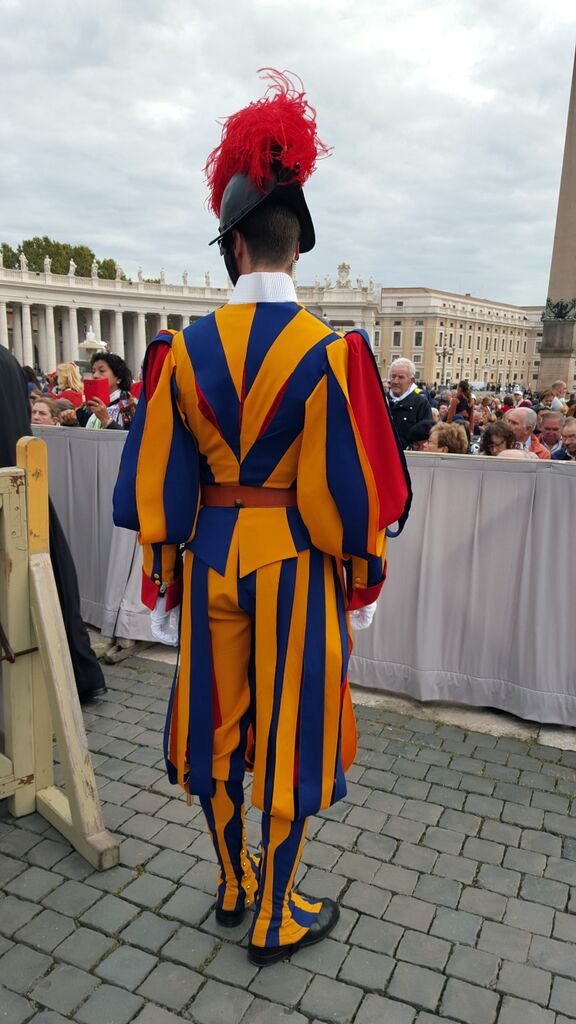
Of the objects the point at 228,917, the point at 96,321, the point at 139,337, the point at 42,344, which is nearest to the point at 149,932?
the point at 228,917

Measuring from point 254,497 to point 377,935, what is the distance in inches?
60.0

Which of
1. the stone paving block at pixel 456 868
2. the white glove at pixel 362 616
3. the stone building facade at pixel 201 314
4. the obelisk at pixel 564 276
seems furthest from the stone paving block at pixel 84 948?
the stone building facade at pixel 201 314

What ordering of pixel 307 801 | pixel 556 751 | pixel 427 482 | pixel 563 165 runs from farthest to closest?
pixel 563 165 < pixel 427 482 < pixel 556 751 < pixel 307 801

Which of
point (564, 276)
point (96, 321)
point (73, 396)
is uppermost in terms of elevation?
point (96, 321)

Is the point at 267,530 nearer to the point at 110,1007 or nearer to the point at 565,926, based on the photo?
the point at 110,1007

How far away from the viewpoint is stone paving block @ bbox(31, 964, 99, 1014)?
7.07 ft

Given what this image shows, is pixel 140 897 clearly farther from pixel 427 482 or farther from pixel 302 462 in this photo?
pixel 427 482

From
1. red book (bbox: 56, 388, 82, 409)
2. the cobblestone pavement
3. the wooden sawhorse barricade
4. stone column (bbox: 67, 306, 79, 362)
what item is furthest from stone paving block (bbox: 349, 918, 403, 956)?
stone column (bbox: 67, 306, 79, 362)

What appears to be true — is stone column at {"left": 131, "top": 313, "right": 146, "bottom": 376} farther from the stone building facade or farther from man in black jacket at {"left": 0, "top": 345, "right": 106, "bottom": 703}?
man in black jacket at {"left": 0, "top": 345, "right": 106, "bottom": 703}

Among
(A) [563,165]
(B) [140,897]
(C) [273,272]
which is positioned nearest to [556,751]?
(B) [140,897]

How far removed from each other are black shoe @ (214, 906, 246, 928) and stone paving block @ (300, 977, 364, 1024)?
1.12ft

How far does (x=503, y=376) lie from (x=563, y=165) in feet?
399

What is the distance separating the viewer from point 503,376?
451 feet

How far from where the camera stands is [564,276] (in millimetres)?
22281
